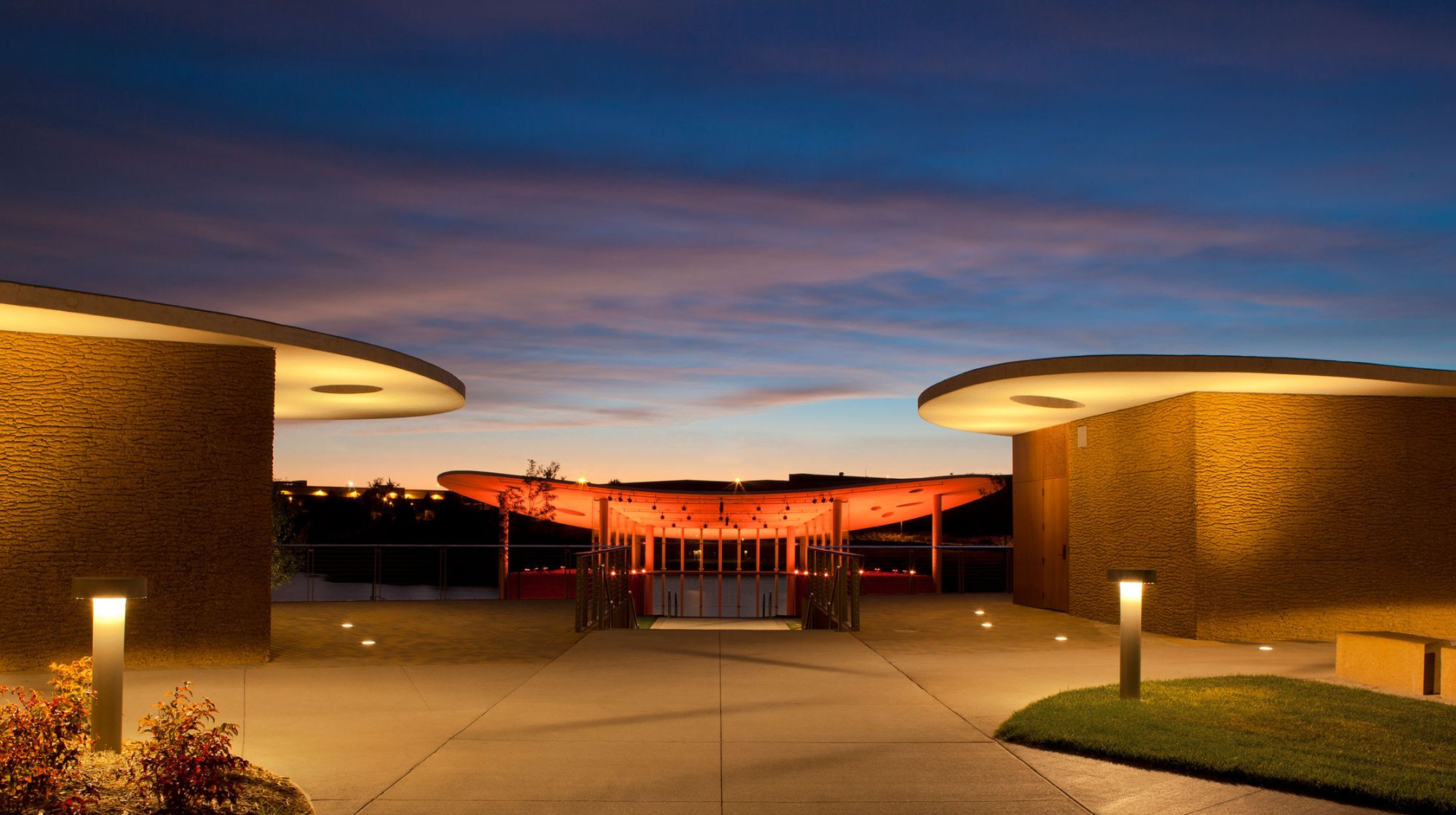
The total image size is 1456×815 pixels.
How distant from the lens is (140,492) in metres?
9.59

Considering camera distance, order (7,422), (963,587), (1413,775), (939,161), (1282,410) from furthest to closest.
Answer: (963,587), (939,161), (1282,410), (7,422), (1413,775)

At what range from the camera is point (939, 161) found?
48.2 feet

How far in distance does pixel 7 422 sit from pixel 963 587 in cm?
1555

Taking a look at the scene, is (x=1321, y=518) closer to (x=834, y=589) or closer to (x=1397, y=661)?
(x=1397, y=661)

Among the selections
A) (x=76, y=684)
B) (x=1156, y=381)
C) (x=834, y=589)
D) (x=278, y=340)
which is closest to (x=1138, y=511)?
(x=1156, y=381)

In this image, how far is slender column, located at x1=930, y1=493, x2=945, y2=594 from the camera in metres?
21.3

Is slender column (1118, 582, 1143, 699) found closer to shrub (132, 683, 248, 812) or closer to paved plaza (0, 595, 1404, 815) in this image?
paved plaza (0, 595, 1404, 815)

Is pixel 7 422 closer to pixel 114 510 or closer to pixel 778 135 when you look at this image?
pixel 114 510

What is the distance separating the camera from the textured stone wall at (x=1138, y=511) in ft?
40.7

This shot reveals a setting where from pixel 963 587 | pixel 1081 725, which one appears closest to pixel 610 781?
pixel 1081 725

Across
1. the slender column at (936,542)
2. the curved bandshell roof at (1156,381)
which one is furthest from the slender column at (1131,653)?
the slender column at (936,542)

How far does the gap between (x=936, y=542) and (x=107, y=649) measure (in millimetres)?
20056

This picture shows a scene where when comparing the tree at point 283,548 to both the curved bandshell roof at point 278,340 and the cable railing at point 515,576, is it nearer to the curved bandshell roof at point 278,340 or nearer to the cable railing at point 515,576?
the cable railing at point 515,576

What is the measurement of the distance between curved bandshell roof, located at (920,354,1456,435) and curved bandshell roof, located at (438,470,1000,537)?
11.0 metres
